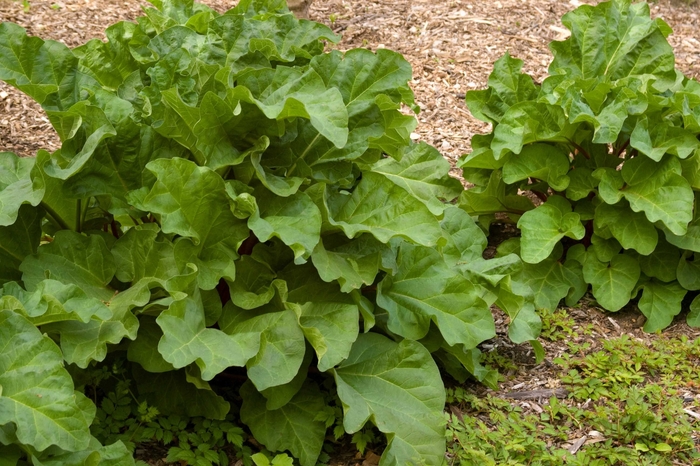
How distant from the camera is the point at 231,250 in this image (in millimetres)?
2844

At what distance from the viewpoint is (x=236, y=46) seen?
10.8ft

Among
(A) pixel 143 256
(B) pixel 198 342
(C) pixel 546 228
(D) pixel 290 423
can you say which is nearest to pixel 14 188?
(A) pixel 143 256

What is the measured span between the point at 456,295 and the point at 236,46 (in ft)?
4.46

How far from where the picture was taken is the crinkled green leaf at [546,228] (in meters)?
3.83

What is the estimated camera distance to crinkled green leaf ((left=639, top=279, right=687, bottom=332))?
392 centimetres

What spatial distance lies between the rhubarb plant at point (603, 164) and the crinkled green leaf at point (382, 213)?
3.41ft

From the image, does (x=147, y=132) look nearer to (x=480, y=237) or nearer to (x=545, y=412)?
(x=480, y=237)

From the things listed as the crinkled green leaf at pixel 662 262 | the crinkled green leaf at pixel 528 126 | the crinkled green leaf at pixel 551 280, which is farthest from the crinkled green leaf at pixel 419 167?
the crinkled green leaf at pixel 662 262

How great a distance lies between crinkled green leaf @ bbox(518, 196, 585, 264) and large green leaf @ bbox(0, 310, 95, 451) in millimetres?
2252

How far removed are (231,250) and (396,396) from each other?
847 millimetres

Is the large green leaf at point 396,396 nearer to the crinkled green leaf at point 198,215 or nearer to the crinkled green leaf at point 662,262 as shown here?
the crinkled green leaf at point 198,215

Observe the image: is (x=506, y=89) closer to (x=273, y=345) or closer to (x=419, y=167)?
(x=419, y=167)

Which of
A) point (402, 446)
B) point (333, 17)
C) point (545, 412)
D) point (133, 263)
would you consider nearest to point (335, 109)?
point (133, 263)

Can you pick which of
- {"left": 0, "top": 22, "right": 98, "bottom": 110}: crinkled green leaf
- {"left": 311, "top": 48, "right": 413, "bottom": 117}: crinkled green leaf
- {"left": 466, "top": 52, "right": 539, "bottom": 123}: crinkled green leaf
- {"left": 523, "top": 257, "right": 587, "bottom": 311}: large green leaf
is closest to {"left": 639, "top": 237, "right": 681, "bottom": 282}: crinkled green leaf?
{"left": 523, "top": 257, "right": 587, "bottom": 311}: large green leaf
